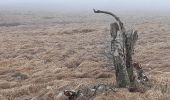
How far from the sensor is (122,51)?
83.9ft

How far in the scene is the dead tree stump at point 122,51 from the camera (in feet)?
83.5

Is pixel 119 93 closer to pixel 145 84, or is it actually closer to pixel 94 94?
pixel 94 94

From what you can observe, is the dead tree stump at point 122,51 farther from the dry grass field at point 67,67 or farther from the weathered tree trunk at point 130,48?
the dry grass field at point 67,67

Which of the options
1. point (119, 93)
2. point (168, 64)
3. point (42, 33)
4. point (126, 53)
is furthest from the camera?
point (42, 33)

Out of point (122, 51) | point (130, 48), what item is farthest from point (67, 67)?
point (122, 51)

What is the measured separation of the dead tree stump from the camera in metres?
25.5

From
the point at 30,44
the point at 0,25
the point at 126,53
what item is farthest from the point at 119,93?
the point at 0,25

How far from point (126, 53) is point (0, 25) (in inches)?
3421

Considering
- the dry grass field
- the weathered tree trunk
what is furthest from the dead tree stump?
the dry grass field

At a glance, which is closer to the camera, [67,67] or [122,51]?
[122,51]

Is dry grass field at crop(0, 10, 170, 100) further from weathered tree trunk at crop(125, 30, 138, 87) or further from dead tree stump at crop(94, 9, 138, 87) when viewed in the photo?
weathered tree trunk at crop(125, 30, 138, 87)

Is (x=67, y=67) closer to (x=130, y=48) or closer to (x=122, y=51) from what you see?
(x=130, y=48)

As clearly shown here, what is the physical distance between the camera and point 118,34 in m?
25.5

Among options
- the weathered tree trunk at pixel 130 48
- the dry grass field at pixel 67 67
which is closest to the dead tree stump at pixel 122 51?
the weathered tree trunk at pixel 130 48
